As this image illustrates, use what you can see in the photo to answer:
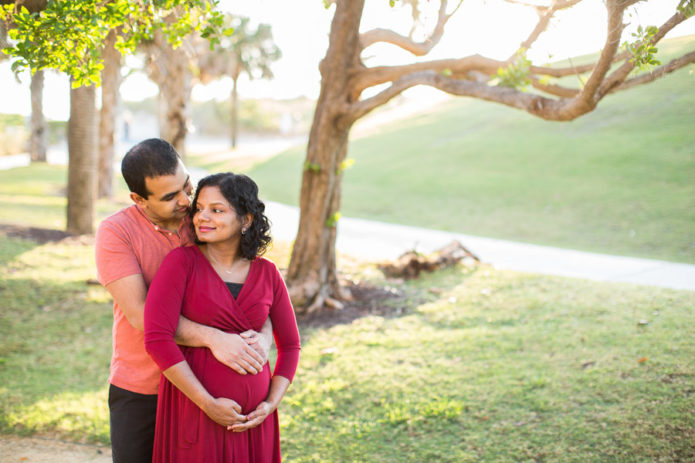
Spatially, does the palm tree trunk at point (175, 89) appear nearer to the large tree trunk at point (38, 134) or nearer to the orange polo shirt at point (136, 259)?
the orange polo shirt at point (136, 259)

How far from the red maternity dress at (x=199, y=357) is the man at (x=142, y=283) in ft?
0.21

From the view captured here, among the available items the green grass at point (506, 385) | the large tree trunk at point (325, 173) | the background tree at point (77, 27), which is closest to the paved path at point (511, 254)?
the green grass at point (506, 385)

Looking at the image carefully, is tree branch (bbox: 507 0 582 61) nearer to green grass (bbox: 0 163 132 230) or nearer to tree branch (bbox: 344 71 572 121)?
tree branch (bbox: 344 71 572 121)

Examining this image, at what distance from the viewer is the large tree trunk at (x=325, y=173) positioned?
21.6ft

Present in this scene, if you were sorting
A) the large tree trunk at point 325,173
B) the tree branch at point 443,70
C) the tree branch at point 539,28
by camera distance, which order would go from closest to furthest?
the tree branch at point 539,28 < the tree branch at point 443,70 < the large tree trunk at point 325,173

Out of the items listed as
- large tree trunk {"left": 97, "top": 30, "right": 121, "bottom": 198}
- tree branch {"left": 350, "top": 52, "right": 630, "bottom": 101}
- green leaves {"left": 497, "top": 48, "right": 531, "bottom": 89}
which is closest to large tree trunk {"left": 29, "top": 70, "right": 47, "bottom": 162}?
large tree trunk {"left": 97, "top": 30, "right": 121, "bottom": 198}

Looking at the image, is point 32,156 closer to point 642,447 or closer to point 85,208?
point 85,208

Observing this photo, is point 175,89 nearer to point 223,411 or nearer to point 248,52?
point 223,411

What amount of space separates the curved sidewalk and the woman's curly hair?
7161mm

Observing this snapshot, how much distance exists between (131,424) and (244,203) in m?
1.11

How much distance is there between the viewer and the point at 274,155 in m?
34.2

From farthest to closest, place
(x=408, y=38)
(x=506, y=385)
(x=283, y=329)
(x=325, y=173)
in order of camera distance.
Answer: (x=325, y=173), (x=408, y=38), (x=506, y=385), (x=283, y=329)

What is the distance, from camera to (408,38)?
6.49m

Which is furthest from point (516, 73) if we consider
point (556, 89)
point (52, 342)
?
point (52, 342)
